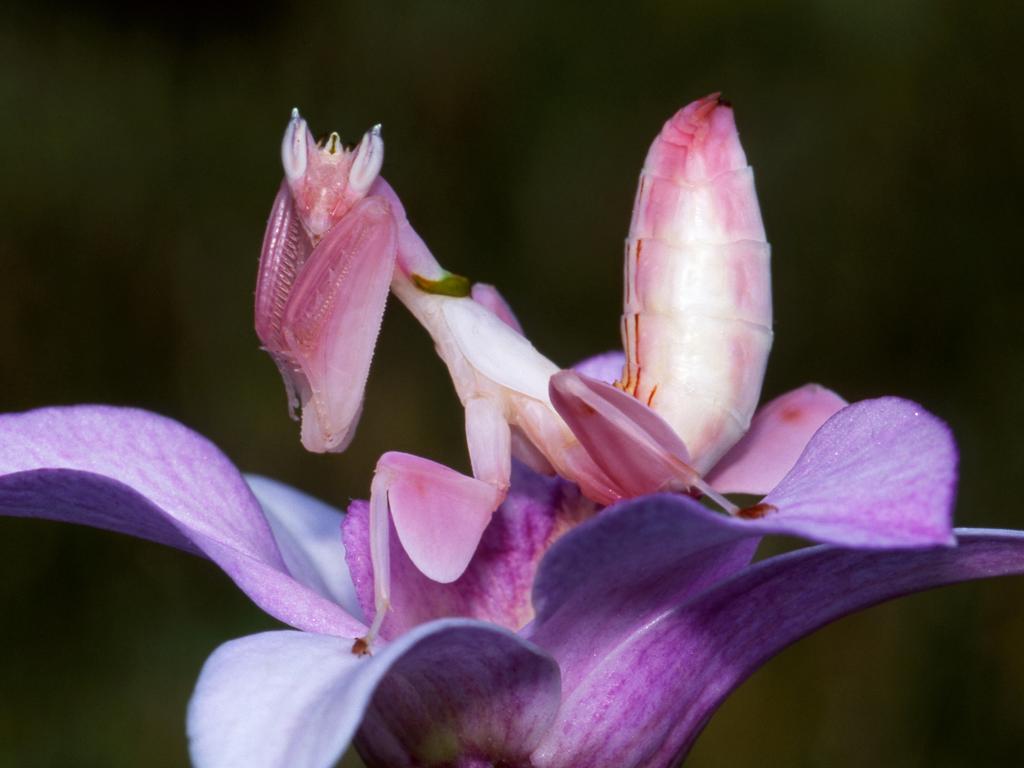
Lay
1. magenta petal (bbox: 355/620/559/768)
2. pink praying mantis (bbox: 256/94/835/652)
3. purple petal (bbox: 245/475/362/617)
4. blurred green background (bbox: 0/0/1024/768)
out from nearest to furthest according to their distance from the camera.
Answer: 1. magenta petal (bbox: 355/620/559/768)
2. pink praying mantis (bbox: 256/94/835/652)
3. purple petal (bbox: 245/475/362/617)
4. blurred green background (bbox: 0/0/1024/768)

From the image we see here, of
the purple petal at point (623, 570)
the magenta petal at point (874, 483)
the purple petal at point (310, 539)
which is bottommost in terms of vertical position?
the purple petal at point (310, 539)

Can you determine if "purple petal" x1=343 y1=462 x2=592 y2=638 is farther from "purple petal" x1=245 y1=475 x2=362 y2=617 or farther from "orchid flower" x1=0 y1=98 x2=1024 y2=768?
"purple petal" x1=245 y1=475 x2=362 y2=617

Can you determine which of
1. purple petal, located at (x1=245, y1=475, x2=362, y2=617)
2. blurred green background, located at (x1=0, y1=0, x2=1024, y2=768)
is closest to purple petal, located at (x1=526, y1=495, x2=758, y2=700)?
purple petal, located at (x1=245, y1=475, x2=362, y2=617)

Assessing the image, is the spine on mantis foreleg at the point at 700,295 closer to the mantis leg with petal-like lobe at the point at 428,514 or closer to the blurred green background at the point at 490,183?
the mantis leg with petal-like lobe at the point at 428,514

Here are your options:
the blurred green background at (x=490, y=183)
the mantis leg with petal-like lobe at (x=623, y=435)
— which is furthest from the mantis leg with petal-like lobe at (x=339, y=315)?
the blurred green background at (x=490, y=183)

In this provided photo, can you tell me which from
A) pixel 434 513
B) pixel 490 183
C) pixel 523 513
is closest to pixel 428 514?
pixel 434 513

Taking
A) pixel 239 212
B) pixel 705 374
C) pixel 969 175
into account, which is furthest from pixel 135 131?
pixel 705 374
